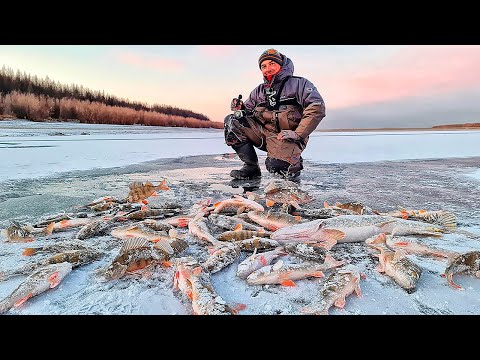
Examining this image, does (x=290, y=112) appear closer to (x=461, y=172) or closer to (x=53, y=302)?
(x=461, y=172)

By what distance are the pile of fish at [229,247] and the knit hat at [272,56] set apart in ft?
10.4

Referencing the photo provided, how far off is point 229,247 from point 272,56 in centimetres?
449

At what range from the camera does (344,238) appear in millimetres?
3068

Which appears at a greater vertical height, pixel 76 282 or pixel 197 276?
pixel 197 276

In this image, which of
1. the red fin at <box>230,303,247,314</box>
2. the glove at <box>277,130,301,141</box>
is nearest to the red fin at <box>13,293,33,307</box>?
the red fin at <box>230,303,247,314</box>

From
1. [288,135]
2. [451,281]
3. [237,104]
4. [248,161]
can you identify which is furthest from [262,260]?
[237,104]

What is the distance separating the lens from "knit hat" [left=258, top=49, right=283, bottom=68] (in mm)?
5996

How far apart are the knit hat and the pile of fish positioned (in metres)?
3.18

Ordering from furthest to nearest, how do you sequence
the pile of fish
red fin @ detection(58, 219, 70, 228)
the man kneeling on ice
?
the man kneeling on ice
red fin @ detection(58, 219, 70, 228)
the pile of fish

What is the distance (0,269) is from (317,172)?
6.54m

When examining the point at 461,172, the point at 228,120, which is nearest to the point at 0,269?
the point at 228,120

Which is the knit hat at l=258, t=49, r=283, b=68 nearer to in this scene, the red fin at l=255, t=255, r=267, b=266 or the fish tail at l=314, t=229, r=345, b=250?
the fish tail at l=314, t=229, r=345, b=250

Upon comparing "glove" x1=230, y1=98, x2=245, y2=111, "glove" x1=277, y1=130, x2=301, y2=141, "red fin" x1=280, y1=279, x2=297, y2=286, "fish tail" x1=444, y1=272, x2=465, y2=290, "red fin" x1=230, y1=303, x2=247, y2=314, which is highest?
"glove" x1=230, y1=98, x2=245, y2=111

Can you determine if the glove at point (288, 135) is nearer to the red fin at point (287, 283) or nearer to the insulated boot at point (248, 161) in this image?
the insulated boot at point (248, 161)
